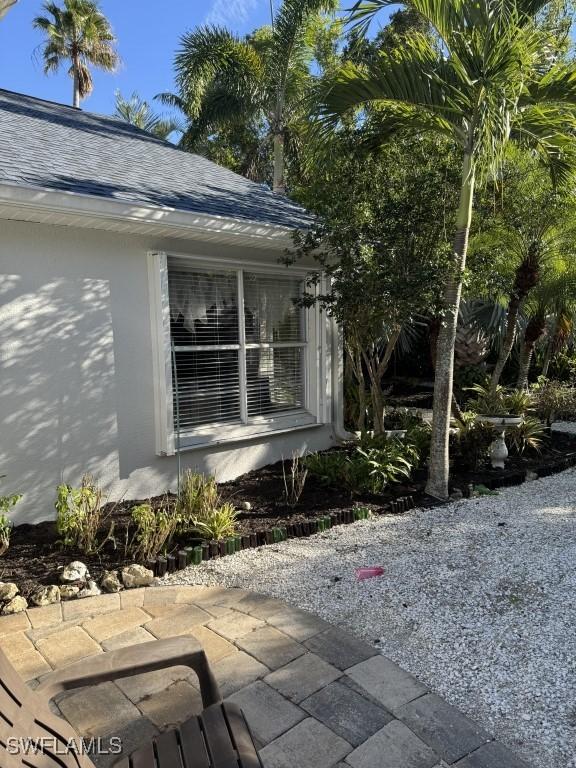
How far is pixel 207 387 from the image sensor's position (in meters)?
6.25

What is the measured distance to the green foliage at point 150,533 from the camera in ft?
13.8

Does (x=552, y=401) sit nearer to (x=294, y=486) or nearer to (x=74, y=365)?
(x=294, y=486)

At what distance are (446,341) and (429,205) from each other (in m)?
1.53

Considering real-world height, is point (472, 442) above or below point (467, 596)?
above

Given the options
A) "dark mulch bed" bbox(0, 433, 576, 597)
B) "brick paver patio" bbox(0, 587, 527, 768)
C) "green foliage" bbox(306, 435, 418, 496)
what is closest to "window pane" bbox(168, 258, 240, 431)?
"dark mulch bed" bbox(0, 433, 576, 597)

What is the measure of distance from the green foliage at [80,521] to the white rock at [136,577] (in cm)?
44

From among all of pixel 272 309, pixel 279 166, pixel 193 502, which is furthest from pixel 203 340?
pixel 279 166

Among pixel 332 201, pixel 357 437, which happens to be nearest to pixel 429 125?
pixel 332 201

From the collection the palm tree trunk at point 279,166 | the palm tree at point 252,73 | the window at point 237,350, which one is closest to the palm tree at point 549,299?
the window at point 237,350

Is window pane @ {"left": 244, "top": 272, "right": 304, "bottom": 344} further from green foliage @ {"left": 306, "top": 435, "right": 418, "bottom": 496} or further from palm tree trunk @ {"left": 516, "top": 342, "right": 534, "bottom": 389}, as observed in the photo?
palm tree trunk @ {"left": 516, "top": 342, "right": 534, "bottom": 389}

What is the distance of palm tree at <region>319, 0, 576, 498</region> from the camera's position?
487 centimetres

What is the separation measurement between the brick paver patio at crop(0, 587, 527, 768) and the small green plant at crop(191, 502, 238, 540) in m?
0.86

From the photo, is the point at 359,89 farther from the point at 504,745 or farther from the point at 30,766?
the point at 30,766

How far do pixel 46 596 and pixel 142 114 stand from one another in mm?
30250
